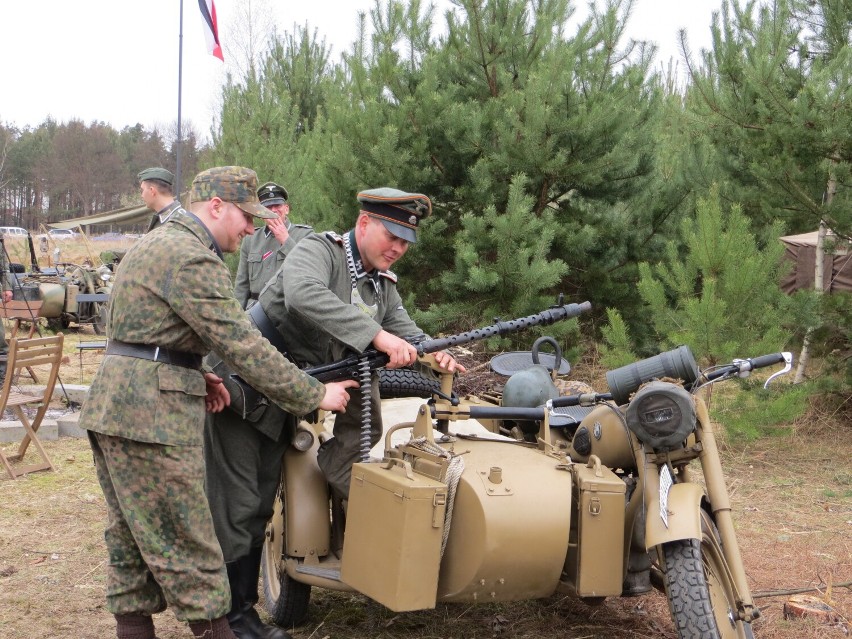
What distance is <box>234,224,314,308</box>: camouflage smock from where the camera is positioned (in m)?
5.45

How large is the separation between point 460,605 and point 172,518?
1585 mm

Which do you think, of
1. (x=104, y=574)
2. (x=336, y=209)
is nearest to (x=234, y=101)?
(x=336, y=209)

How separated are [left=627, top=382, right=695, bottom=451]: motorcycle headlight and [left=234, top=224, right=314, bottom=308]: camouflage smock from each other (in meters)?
2.99

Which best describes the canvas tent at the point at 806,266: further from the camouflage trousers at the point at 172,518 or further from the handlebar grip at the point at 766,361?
the camouflage trousers at the point at 172,518

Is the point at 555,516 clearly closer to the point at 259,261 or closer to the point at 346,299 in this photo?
the point at 346,299

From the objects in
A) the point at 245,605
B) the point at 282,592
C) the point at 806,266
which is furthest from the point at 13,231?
the point at 245,605

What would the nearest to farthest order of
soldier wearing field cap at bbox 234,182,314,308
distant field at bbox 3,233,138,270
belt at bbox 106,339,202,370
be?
belt at bbox 106,339,202,370 < soldier wearing field cap at bbox 234,182,314,308 < distant field at bbox 3,233,138,270

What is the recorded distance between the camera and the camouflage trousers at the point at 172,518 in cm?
276

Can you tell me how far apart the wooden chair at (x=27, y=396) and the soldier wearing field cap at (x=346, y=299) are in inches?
125

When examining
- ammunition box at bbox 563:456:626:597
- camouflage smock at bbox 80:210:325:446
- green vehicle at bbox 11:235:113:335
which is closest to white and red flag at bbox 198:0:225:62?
green vehicle at bbox 11:235:113:335

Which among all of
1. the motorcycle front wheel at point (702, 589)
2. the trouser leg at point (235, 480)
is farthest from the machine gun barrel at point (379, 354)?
the motorcycle front wheel at point (702, 589)

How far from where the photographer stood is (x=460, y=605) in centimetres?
388

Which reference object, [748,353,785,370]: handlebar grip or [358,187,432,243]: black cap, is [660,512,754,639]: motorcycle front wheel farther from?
[358,187,432,243]: black cap

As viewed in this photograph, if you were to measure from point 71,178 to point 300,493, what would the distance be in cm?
4739
